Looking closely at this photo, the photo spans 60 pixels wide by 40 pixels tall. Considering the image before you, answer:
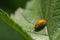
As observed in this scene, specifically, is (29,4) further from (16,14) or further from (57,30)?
(57,30)

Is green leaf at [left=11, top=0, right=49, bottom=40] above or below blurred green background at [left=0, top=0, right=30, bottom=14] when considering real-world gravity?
below

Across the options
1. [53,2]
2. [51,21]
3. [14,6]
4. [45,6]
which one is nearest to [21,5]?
[14,6]

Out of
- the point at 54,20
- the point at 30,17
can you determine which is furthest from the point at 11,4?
the point at 54,20

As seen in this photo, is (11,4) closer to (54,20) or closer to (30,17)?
(30,17)

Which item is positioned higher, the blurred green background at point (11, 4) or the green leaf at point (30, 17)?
the blurred green background at point (11, 4)

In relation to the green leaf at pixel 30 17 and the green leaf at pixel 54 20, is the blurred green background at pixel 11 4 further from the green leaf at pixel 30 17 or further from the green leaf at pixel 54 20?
the green leaf at pixel 54 20

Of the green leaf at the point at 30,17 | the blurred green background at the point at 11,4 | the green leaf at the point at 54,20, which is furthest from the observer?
the blurred green background at the point at 11,4

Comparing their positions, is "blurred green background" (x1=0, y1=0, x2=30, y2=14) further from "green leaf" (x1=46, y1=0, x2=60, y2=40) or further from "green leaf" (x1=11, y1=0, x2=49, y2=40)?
"green leaf" (x1=46, y1=0, x2=60, y2=40)

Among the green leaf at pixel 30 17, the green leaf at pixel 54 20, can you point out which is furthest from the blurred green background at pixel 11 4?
the green leaf at pixel 54 20

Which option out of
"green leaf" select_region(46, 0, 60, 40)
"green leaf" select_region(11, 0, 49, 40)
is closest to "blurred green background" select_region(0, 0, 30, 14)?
"green leaf" select_region(11, 0, 49, 40)

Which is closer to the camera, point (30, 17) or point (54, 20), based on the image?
point (54, 20)

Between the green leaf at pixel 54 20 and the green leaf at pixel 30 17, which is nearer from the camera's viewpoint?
the green leaf at pixel 54 20
